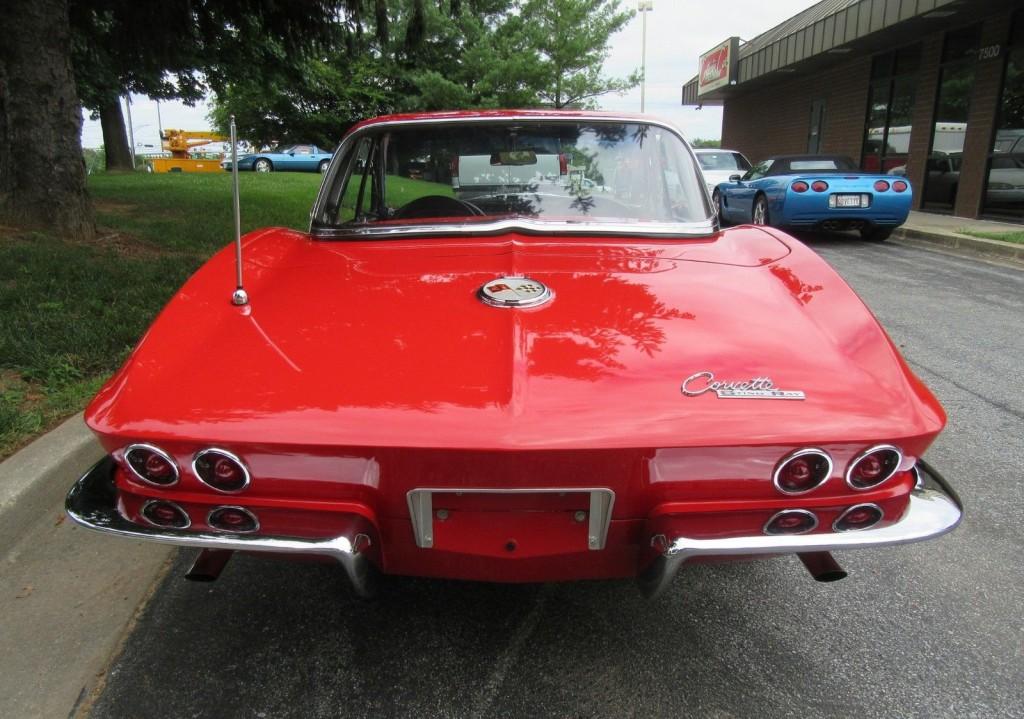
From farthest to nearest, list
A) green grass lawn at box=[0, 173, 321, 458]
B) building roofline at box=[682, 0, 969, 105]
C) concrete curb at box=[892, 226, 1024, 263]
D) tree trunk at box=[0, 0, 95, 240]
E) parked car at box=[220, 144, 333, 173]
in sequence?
parked car at box=[220, 144, 333, 173], building roofline at box=[682, 0, 969, 105], concrete curb at box=[892, 226, 1024, 263], tree trunk at box=[0, 0, 95, 240], green grass lawn at box=[0, 173, 321, 458]

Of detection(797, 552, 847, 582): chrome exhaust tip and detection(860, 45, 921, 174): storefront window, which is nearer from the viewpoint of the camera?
detection(797, 552, 847, 582): chrome exhaust tip

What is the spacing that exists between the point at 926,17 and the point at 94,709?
48.6 feet

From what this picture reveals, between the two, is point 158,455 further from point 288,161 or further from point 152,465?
point 288,161

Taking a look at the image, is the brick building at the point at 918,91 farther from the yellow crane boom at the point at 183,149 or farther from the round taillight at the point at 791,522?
the yellow crane boom at the point at 183,149

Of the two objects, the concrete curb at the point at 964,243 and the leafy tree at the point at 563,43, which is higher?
the leafy tree at the point at 563,43

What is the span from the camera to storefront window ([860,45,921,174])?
14297 mm

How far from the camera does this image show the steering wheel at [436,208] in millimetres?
2875

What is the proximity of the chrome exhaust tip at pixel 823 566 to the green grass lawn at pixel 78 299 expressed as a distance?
288 centimetres

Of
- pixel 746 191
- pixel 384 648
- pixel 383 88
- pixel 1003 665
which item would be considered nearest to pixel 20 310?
pixel 384 648

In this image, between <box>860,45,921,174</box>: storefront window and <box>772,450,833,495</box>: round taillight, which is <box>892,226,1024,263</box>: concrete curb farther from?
<box>772,450,833,495</box>: round taillight

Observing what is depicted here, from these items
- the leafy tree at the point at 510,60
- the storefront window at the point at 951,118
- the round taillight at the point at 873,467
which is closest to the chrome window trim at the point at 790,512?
the round taillight at the point at 873,467

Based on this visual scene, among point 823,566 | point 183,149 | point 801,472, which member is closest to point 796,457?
point 801,472

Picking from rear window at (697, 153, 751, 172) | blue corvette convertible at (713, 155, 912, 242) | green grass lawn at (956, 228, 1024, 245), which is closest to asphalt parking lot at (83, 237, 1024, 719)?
blue corvette convertible at (713, 155, 912, 242)

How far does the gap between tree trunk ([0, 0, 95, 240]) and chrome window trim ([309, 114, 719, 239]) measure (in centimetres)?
444
